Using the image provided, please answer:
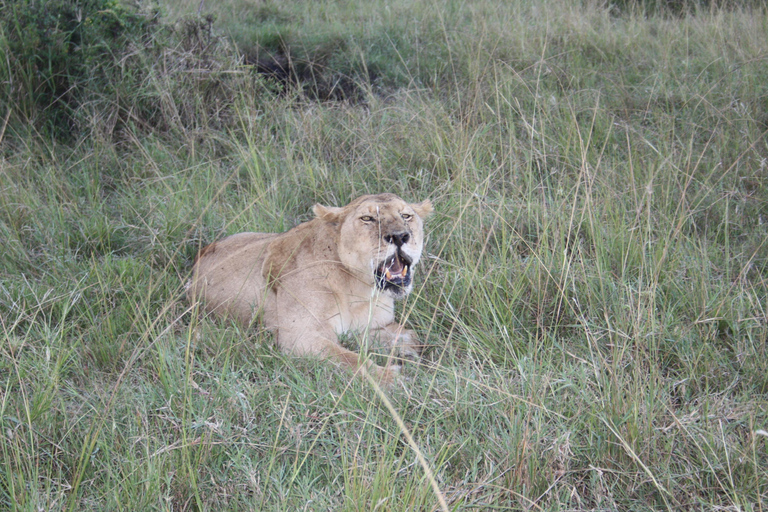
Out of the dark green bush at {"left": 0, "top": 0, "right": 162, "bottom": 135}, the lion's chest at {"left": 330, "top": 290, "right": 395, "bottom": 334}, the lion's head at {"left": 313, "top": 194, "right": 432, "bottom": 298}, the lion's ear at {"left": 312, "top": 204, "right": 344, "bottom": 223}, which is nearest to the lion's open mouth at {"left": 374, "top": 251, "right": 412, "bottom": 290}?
the lion's head at {"left": 313, "top": 194, "right": 432, "bottom": 298}

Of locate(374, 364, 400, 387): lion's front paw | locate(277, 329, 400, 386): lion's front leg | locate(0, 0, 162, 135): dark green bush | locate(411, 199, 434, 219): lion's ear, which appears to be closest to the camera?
locate(374, 364, 400, 387): lion's front paw

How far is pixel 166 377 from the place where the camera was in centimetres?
280

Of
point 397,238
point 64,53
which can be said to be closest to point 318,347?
point 397,238

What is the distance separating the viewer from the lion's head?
338cm

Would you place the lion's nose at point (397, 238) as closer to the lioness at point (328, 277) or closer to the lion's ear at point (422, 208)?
the lioness at point (328, 277)

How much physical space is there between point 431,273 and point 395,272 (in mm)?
523

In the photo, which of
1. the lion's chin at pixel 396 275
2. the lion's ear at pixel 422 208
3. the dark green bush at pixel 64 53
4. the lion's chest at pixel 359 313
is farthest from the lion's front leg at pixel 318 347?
the dark green bush at pixel 64 53

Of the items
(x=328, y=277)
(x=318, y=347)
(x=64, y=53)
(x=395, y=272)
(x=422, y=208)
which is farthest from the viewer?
(x=64, y=53)

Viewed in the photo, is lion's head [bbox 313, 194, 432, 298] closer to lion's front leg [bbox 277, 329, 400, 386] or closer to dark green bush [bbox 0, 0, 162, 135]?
lion's front leg [bbox 277, 329, 400, 386]

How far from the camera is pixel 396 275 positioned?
11.2ft

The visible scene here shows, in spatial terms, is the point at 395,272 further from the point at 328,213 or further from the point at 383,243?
the point at 328,213

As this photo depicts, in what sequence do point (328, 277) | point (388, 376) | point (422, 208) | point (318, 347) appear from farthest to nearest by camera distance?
1. point (422, 208)
2. point (328, 277)
3. point (318, 347)
4. point (388, 376)

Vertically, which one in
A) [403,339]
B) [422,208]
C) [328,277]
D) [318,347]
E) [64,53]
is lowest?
[403,339]

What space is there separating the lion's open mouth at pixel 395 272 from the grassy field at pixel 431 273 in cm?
28
